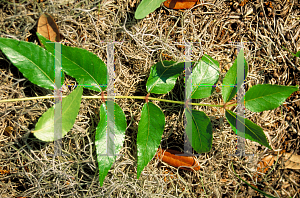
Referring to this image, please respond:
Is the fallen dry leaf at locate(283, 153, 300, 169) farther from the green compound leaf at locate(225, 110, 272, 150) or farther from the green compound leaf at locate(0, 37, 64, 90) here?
the green compound leaf at locate(0, 37, 64, 90)

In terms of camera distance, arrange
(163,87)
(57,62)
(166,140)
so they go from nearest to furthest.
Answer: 1. (57,62)
2. (163,87)
3. (166,140)

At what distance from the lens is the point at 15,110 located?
108 cm

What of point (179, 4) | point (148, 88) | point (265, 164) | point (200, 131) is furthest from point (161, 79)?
point (265, 164)

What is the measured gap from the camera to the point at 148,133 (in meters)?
1.03

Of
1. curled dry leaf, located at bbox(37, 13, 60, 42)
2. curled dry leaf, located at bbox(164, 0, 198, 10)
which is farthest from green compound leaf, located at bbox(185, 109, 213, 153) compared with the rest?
curled dry leaf, located at bbox(37, 13, 60, 42)

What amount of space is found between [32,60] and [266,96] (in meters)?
1.15

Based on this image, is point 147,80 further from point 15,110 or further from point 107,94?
point 15,110

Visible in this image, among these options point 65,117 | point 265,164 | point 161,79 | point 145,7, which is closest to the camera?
point 65,117

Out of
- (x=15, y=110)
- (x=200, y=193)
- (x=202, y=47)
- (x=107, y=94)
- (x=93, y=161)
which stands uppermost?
(x=202, y=47)

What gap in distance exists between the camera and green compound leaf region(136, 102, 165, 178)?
1.02 meters

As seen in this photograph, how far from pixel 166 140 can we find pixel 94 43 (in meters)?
0.69

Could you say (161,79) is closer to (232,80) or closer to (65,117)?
(232,80)

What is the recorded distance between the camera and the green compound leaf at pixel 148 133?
102 centimetres

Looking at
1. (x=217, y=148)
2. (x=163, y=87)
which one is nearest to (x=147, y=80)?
(x=163, y=87)
